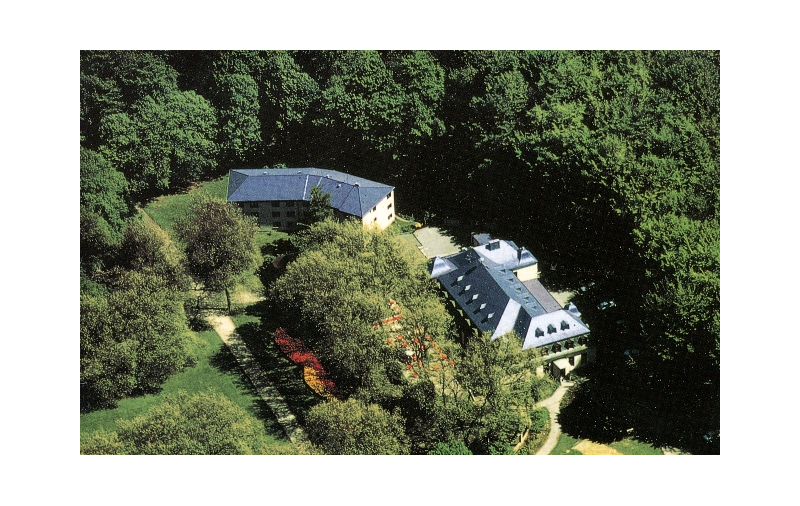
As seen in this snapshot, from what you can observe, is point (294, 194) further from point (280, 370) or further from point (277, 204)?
point (280, 370)

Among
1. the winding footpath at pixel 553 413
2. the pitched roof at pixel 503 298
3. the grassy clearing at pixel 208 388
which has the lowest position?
the winding footpath at pixel 553 413

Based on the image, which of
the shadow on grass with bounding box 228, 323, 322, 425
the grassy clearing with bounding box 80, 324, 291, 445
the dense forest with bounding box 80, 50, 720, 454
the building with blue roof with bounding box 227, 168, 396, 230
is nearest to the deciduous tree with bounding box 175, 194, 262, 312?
the dense forest with bounding box 80, 50, 720, 454

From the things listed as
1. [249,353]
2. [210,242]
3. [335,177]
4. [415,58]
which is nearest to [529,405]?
[249,353]

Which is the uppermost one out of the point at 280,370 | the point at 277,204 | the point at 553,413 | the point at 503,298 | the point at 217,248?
the point at 277,204

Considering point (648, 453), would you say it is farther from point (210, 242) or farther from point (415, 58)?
point (415, 58)

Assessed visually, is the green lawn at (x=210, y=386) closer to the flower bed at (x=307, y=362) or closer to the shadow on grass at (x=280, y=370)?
the shadow on grass at (x=280, y=370)

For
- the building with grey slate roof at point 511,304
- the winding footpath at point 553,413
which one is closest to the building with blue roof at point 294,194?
the building with grey slate roof at point 511,304

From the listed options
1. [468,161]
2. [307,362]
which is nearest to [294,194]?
[468,161]
